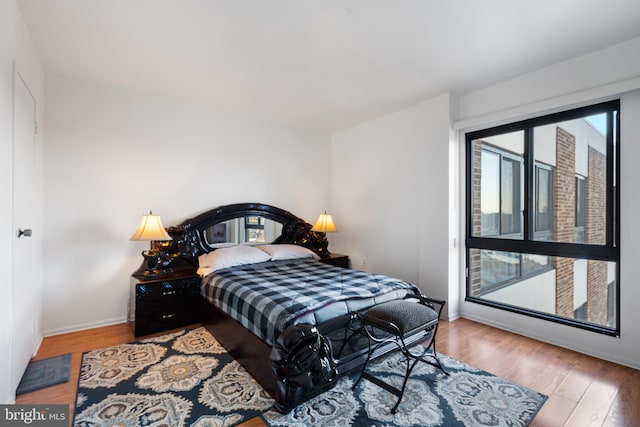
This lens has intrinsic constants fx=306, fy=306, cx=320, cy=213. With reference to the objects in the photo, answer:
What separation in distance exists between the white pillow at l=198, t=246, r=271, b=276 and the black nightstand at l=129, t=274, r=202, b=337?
172 millimetres

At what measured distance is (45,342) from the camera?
2797 millimetres

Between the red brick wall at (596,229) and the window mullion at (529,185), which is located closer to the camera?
the red brick wall at (596,229)

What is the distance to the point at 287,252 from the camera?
395 centimetres

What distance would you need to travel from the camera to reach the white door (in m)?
1.96

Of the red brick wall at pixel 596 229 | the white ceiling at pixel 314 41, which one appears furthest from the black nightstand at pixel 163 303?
the red brick wall at pixel 596 229

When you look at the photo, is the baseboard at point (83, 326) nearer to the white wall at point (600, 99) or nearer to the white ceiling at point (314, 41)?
the white ceiling at point (314, 41)

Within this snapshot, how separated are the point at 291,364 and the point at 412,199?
2.69m

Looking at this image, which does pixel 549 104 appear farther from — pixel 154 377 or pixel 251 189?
pixel 154 377

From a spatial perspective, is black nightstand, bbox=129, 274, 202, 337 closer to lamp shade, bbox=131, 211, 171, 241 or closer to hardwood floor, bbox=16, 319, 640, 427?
hardwood floor, bbox=16, 319, 640, 427

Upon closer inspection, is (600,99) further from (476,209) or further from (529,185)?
(476,209)

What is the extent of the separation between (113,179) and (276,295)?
2.31m

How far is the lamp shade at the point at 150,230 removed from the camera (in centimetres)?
307

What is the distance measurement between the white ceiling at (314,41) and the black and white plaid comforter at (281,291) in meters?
1.97

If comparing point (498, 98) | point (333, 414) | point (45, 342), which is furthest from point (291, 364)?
point (498, 98)
